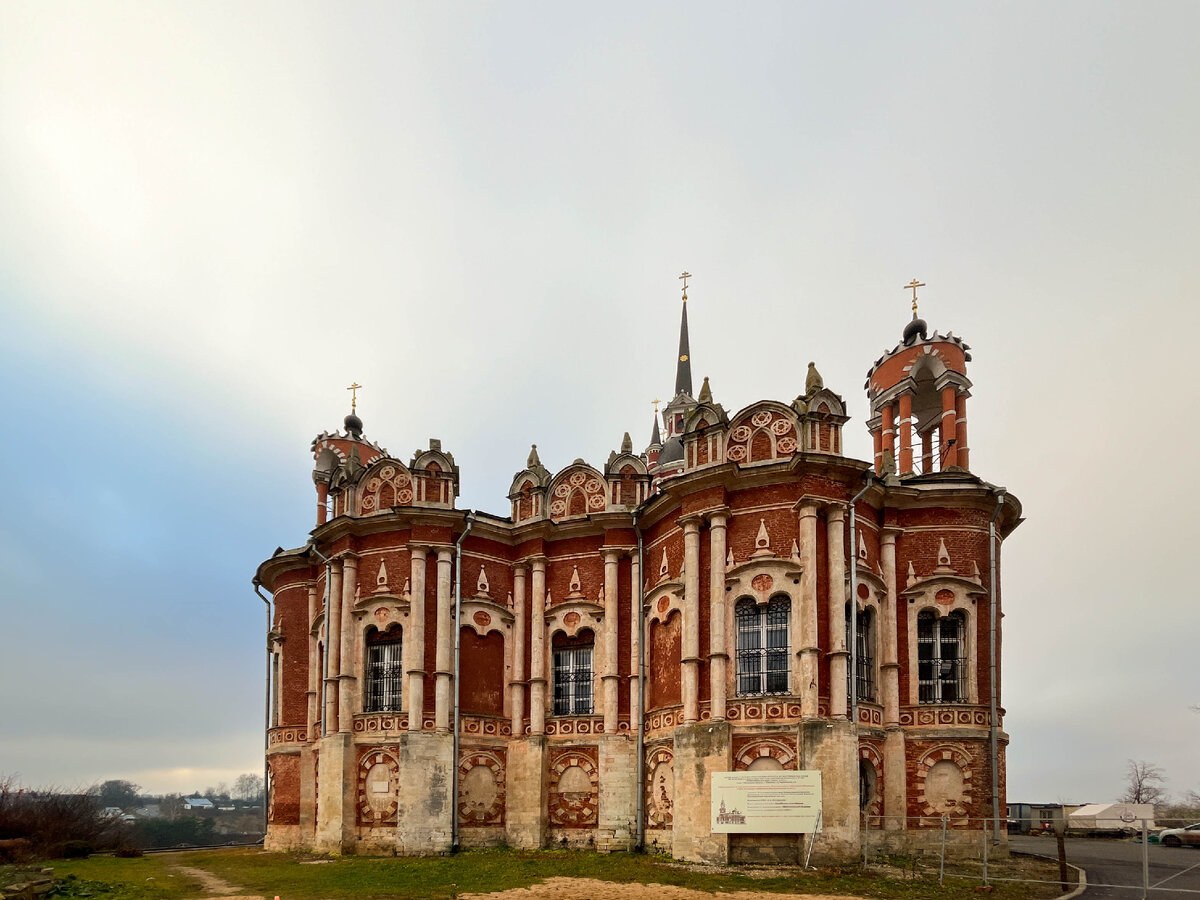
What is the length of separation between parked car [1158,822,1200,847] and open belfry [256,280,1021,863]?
10.4 m

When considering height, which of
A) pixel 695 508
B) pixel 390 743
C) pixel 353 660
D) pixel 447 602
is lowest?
pixel 390 743

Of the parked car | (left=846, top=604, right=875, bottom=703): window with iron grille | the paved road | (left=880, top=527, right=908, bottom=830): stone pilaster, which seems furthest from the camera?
the parked car

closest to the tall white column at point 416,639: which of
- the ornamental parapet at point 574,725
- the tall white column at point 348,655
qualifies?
the tall white column at point 348,655

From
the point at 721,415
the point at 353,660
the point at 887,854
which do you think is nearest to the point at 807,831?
the point at 887,854

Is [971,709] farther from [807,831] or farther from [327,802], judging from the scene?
[327,802]

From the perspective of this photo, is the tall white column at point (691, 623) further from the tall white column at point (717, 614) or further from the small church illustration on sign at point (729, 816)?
the small church illustration on sign at point (729, 816)

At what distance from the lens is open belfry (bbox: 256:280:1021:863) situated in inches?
850

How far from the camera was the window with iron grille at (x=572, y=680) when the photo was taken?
2648cm

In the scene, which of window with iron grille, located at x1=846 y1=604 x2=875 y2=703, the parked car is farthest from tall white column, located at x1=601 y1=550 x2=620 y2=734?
the parked car

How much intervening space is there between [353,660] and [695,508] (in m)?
10.6

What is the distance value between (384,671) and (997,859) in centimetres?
1616

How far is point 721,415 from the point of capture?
23.2 metres

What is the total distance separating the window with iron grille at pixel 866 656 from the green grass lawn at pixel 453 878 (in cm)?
447

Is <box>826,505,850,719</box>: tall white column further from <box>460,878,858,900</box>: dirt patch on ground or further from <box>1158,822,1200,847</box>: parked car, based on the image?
<box>1158,822,1200,847</box>: parked car
